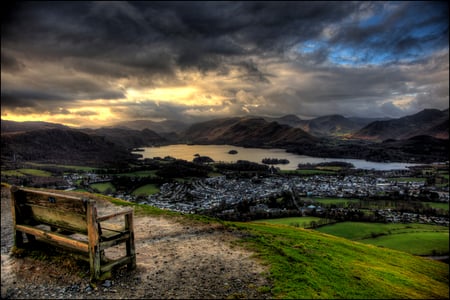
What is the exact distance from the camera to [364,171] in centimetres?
13162

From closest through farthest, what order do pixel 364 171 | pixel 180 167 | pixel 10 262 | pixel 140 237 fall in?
1. pixel 10 262
2. pixel 140 237
3. pixel 180 167
4. pixel 364 171

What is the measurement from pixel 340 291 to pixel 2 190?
29.5 m

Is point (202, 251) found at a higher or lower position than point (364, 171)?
higher

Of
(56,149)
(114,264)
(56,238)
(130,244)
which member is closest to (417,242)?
(130,244)

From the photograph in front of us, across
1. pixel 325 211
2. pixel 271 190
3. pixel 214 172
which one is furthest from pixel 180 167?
pixel 325 211

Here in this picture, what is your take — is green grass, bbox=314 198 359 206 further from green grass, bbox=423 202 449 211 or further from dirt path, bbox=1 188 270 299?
dirt path, bbox=1 188 270 299

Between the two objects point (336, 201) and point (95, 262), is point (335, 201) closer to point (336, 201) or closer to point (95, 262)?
point (336, 201)

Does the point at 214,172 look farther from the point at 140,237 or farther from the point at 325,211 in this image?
the point at 140,237

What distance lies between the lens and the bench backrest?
7.43m

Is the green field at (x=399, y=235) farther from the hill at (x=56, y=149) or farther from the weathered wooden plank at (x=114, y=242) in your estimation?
the hill at (x=56, y=149)

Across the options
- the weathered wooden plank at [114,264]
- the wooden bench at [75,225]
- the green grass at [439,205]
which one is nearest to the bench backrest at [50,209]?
the wooden bench at [75,225]

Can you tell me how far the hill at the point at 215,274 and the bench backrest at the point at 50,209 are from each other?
1391 mm

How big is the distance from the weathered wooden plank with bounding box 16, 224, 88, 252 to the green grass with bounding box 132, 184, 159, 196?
54222 mm

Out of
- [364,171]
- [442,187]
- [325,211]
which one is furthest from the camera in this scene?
[364,171]
